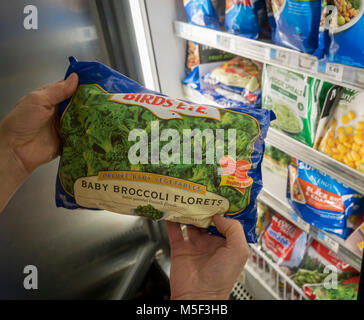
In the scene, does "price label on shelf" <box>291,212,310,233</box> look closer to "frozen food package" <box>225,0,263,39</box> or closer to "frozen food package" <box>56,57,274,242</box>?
"frozen food package" <box>56,57,274,242</box>

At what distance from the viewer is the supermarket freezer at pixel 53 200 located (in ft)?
3.36

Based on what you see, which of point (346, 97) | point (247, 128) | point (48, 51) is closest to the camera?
point (247, 128)

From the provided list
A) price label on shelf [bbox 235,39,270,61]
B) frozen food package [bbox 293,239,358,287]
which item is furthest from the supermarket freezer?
frozen food package [bbox 293,239,358,287]

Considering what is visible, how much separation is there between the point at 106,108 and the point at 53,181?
0.61m

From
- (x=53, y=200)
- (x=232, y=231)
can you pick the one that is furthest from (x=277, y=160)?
(x=53, y=200)

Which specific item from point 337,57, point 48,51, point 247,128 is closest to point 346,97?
point 337,57

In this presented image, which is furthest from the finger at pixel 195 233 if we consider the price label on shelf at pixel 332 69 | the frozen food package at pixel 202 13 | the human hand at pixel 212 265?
the frozen food package at pixel 202 13

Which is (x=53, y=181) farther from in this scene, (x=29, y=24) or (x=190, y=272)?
(x=190, y=272)

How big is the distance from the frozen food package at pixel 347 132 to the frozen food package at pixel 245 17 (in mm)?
420

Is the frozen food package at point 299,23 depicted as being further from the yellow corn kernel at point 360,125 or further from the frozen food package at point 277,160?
the frozen food package at point 277,160

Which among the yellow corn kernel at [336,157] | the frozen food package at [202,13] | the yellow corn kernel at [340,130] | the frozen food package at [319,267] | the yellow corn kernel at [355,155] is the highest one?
the frozen food package at [202,13]

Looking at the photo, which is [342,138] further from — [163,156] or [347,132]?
[163,156]

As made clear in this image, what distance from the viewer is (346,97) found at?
0.97m

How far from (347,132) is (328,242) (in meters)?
0.41
